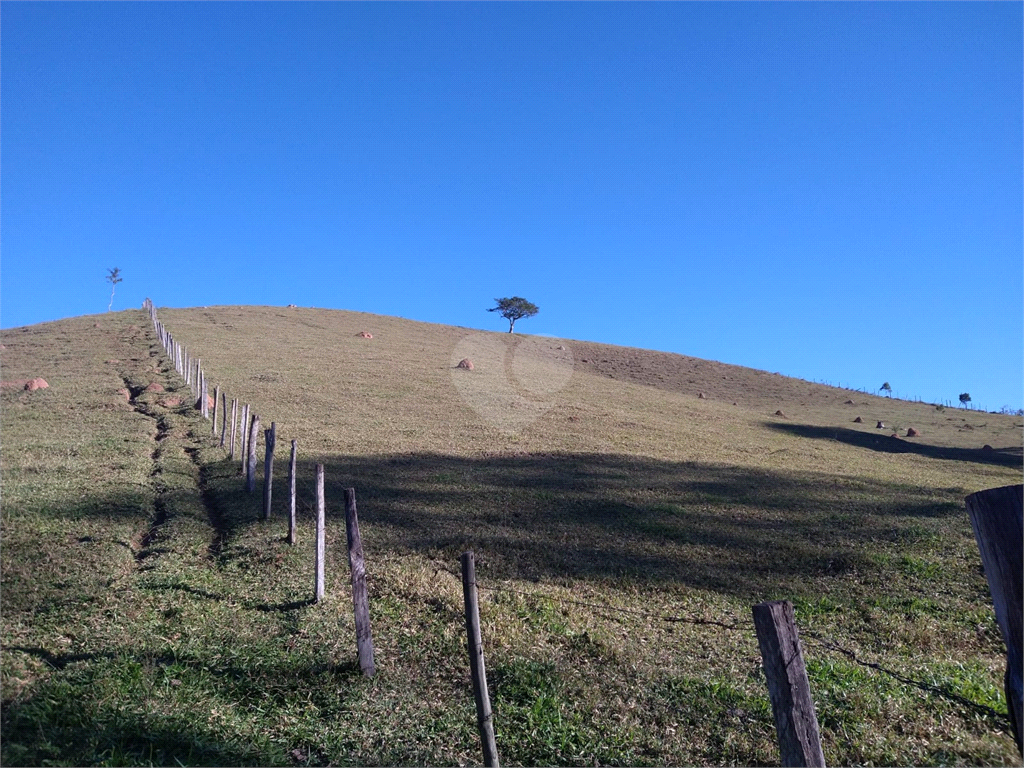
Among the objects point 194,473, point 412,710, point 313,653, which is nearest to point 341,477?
point 194,473

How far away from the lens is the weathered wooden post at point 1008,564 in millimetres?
3521

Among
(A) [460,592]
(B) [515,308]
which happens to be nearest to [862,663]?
(A) [460,592]

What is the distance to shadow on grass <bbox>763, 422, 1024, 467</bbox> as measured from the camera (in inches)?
1384

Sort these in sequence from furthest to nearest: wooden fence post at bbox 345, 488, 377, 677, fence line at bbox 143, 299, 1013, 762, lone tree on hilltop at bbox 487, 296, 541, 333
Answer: lone tree on hilltop at bbox 487, 296, 541, 333
wooden fence post at bbox 345, 488, 377, 677
fence line at bbox 143, 299, 1013, 762

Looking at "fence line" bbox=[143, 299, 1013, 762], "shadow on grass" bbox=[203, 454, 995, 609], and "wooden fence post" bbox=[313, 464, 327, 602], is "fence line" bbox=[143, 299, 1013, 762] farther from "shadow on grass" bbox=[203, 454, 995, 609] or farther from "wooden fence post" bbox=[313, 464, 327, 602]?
"shadow on grass" bbox=[203, 454, 995, 609]

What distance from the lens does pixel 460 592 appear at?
1025 cm

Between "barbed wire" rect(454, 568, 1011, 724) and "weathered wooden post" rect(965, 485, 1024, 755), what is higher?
"weathered wooden post" rect(965, 485, 1024, 755)

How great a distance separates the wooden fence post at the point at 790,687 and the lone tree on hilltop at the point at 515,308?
77.2 m

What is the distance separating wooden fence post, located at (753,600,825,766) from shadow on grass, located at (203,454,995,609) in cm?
775

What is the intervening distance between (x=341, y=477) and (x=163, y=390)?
14581mm

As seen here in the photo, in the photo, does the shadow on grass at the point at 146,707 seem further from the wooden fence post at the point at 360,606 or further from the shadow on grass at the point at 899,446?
the shadow on grass at the point at 899,446

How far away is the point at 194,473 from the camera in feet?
58.6

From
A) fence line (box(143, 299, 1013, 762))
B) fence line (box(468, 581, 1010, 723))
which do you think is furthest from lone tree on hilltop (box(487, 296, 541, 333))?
fence line (box(468, 581, 1010, 723))

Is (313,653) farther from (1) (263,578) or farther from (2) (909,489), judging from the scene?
(2) (909,489)
